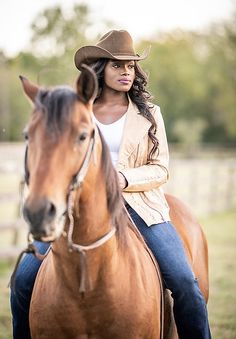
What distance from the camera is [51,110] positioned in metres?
2.80

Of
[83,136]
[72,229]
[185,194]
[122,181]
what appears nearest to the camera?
[83,136]

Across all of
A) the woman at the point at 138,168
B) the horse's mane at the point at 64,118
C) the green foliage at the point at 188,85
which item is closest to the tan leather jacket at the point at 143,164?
the woman at the point at 138,168

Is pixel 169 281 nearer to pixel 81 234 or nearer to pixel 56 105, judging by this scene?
pixel 81 234

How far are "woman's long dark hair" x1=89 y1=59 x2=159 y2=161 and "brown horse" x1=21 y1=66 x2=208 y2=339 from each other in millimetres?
636

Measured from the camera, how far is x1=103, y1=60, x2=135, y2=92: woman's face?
4.09 meters

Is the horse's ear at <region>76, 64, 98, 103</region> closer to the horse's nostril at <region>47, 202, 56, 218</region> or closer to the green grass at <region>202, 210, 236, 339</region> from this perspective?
the horse's nostril at <region>47, 202, 56, 218</region>

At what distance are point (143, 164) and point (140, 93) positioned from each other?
1.83 ft

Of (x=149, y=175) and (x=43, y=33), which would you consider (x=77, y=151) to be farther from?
(x=43, y=33)

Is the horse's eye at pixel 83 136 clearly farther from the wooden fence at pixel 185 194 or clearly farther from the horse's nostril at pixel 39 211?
the wooden fence at pixel 185 194

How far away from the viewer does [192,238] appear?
4.97 metres

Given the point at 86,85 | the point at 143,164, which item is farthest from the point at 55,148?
the point at 143,164

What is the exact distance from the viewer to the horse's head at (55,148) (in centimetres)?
261

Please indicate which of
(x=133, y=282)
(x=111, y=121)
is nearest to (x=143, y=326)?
(x=133, y=282)

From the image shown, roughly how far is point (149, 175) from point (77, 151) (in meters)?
1.14
